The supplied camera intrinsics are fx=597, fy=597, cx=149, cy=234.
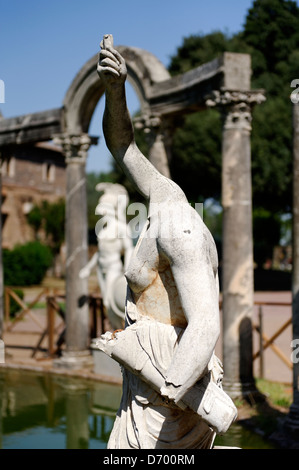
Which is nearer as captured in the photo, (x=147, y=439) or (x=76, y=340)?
(x=147, y=439)

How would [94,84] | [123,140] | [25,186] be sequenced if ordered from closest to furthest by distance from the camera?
[123,140] → [94,84] → [25,186]

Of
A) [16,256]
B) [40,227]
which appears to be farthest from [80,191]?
[40,227]

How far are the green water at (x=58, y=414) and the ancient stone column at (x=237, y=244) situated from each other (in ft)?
2.95

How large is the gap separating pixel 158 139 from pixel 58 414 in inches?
162

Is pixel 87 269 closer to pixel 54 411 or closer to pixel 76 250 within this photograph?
pixel 76 250

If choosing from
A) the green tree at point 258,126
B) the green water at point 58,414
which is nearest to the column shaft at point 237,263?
the green water at point 58,414

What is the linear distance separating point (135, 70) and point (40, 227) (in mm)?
23393

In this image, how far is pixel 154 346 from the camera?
2.22 m

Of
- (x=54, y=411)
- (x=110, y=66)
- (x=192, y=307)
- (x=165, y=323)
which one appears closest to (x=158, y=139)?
(x=54, y=411)

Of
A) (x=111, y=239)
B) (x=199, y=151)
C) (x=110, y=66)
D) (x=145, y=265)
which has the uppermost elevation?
(x=199, y=151)

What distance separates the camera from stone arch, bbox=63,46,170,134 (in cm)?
881

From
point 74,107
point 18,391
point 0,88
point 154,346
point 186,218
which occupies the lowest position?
point 18,391

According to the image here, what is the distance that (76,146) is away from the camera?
31.7 feet

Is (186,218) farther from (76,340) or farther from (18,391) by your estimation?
(76,340)
